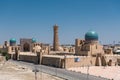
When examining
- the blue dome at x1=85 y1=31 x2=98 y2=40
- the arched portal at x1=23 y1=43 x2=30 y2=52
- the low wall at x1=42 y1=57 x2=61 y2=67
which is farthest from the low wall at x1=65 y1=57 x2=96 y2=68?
the arched portal at x1=23 y1=43 x2=30 y2=52

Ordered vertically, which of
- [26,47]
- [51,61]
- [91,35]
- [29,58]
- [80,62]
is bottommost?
[80,62]

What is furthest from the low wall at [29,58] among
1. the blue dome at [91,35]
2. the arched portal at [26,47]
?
the blue dome at [91,35]

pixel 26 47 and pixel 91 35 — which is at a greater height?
pixel 91 35

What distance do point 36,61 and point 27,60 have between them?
654 centimetres

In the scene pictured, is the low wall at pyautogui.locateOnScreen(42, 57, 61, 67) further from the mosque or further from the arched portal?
the arched portal

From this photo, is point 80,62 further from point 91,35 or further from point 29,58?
point 29,58

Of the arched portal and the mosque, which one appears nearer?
the mosque

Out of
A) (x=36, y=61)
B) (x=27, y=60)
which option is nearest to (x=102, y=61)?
(x=36, y=61)

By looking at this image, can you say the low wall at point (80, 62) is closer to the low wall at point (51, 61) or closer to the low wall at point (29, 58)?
the low wall at point (51, 61)

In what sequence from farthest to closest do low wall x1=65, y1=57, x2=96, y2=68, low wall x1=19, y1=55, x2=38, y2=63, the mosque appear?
low wall x1=19, y1=55, x2=38, y2=63 → the mosque → low wall x1=65, y1=57, x2=96, y2=68

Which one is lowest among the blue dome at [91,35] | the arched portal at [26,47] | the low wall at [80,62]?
the low wall at [80,62]

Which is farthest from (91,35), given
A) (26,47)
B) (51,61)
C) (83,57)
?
(26,47)

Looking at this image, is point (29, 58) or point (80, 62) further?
point (29, 58)

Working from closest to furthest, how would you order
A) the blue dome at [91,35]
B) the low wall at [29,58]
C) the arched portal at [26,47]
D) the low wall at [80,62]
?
the low wall at [80,62]
the low wall at [29,58]
the blue dome at [91,35]
the arched portal at [26,47]
